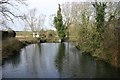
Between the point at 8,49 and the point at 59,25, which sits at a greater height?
the point at 59,25

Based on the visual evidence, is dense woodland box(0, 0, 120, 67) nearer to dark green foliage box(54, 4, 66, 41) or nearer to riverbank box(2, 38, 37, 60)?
riverbank box(2, 38, 37, 60)

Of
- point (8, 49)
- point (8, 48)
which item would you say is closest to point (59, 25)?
point (8, 48)

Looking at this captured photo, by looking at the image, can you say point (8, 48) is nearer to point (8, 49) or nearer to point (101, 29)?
point (8, 49)

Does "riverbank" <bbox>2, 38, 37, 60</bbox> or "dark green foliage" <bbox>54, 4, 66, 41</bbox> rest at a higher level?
"dark green foliage" <bbox>54, 4, 66, 41</bbox>

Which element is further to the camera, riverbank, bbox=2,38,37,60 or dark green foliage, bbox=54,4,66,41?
dark green foliage, bbox=54,4,66,41

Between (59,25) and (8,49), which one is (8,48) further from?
(59,25)

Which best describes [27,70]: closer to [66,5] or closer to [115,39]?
[115,39]

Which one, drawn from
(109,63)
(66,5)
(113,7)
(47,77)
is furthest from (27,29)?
(47,77)

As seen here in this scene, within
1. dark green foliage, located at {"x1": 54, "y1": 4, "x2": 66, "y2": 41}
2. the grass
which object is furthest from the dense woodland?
dark green foliage, located at {"x1": 54, "y1": 4, "x2": 66, "y2": 41}

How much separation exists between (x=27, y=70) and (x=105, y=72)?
197 inches

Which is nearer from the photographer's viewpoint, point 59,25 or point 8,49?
point 8,49

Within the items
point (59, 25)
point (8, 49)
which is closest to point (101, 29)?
point (8, 49)

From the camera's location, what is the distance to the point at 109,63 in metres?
18.7

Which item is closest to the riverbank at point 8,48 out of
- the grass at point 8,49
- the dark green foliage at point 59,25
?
the grass at point 8,49
